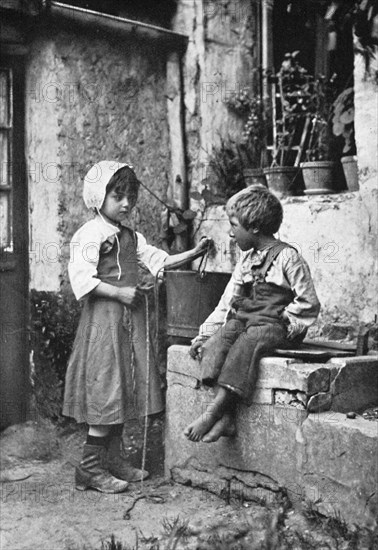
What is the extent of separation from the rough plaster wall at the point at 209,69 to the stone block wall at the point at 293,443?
218 cm

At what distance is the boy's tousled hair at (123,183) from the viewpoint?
4539 mm

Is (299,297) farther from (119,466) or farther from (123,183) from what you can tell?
(119,466)

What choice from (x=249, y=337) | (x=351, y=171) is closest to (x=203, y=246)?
(x=249, y=337)

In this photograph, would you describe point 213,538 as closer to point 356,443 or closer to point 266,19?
point 356,443

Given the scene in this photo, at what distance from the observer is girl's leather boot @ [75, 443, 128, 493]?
444 centimetres

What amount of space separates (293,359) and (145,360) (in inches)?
39.0

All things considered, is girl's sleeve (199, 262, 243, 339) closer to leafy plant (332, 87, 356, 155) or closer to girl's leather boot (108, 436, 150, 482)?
girl's leather boot (108, 436, 150, 482)

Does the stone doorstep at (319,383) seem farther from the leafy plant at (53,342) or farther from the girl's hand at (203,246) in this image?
the leafy plant at (53,342)

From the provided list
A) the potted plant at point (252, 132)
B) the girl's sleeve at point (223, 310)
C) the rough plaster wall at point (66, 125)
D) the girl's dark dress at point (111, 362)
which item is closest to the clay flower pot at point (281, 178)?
the potted plant at point (252, 132)

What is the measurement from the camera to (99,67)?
5.73m

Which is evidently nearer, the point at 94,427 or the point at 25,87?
the point at 94,427

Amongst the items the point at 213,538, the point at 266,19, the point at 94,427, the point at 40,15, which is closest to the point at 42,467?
the point at 94,427

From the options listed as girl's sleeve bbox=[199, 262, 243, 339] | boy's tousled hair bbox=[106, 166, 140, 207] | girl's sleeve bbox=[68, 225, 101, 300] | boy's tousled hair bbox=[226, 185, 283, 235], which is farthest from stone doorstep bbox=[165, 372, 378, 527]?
boy's tousled hair bbox=[106, 166, 140, 207]

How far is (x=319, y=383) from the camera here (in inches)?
155
